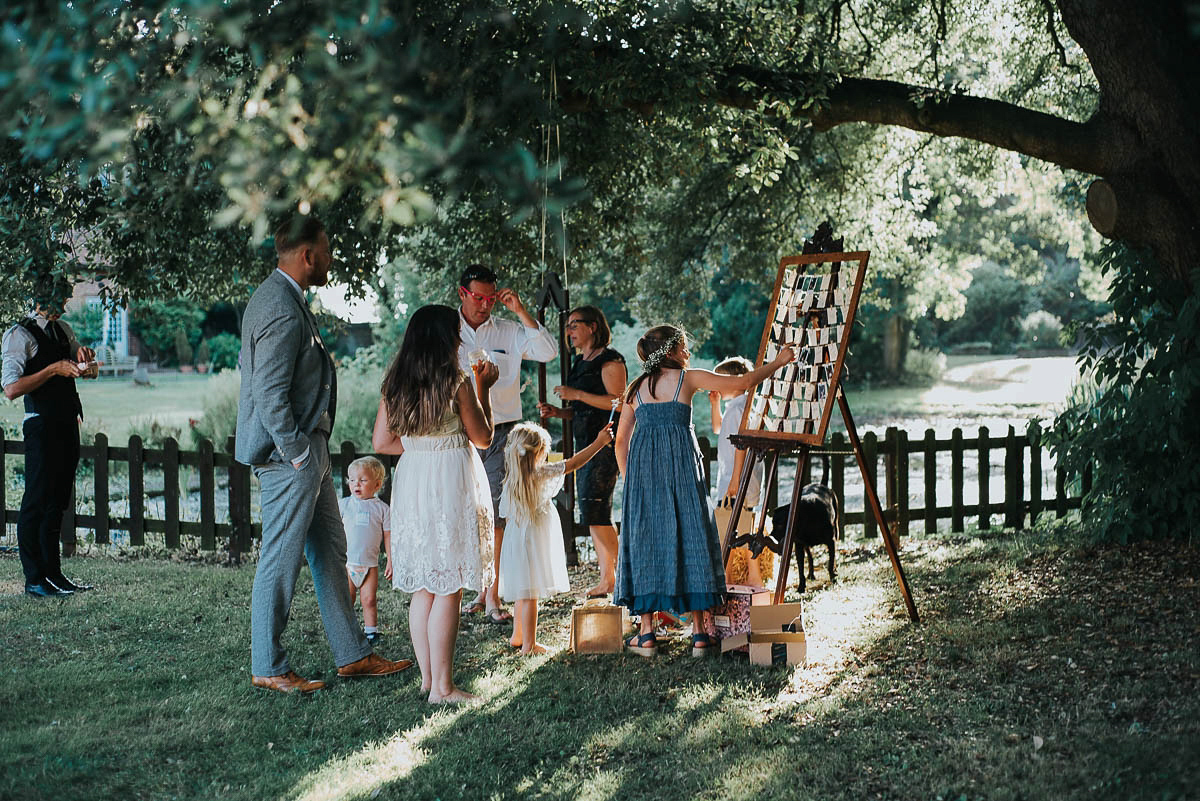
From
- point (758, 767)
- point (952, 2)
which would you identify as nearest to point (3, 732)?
point (758, 767)

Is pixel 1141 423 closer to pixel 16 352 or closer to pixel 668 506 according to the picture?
pixel 668 506

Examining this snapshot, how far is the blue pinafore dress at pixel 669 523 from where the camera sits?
5934 millimetres

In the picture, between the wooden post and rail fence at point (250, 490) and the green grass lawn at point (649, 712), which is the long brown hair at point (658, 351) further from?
the wooden post and rail fence at point (250, 490)

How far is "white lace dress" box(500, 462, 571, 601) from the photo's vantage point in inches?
236

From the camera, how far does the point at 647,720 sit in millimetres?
5004

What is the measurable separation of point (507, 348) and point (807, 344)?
1.89m

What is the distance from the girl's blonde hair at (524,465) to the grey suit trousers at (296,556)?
93cm

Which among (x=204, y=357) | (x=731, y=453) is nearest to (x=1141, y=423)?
(x=731, y=453)

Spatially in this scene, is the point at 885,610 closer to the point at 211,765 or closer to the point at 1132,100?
the point at 1132,100

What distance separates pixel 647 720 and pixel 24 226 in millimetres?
5309

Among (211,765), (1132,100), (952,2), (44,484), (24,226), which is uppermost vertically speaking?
(952,2)

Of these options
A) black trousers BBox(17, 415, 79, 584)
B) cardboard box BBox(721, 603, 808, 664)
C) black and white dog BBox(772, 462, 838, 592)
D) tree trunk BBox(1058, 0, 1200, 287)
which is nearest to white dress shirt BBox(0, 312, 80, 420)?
black trousers BBox(17, 415, 79, 584)

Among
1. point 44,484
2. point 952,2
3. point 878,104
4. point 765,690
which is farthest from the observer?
point 952,2

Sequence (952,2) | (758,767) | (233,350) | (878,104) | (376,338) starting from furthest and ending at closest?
(233,350) < (376,338) < (952,2) < (878,104) < (758,767)
